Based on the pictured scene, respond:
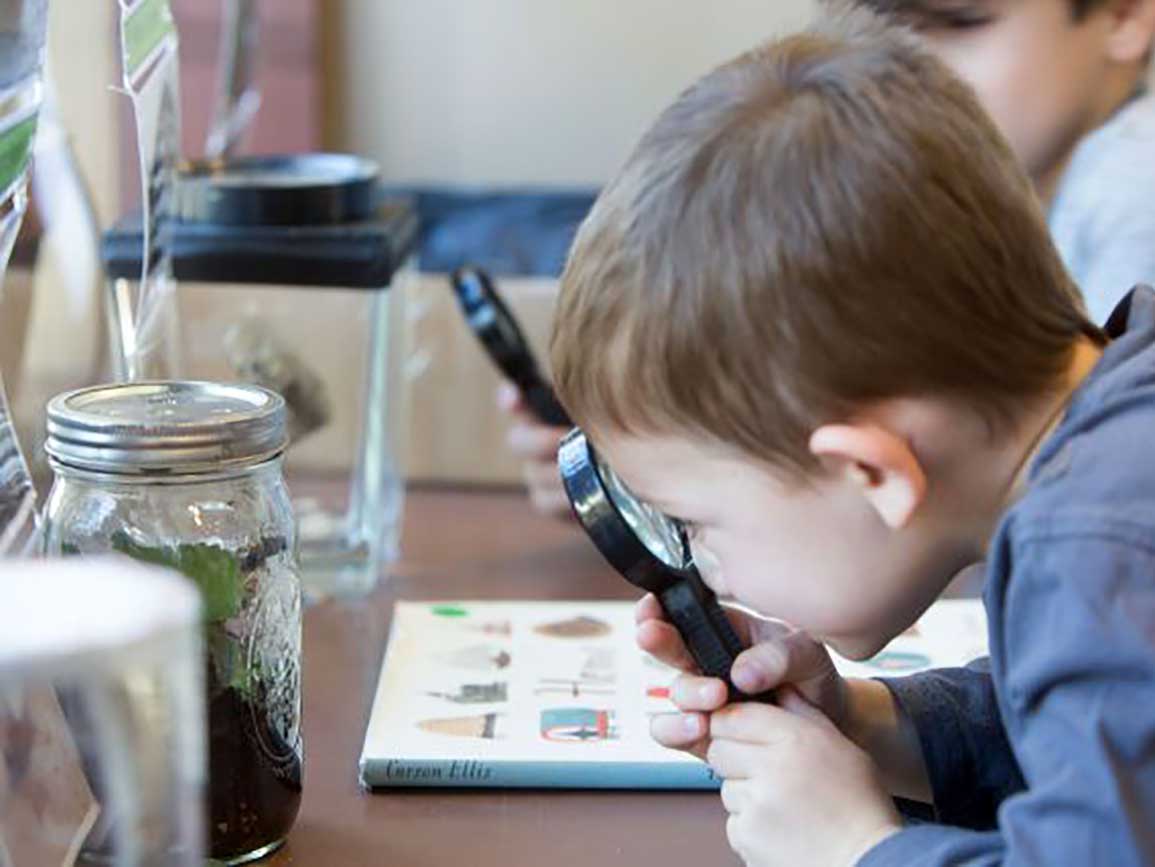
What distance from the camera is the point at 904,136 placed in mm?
632

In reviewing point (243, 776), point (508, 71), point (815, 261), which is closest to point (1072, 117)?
point (815, 261)

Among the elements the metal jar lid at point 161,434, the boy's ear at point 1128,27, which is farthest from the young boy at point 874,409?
the boy's ear at point 1128,27

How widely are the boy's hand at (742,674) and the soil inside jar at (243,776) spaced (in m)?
0.16

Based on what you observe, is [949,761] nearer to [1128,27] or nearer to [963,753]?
[963,753]

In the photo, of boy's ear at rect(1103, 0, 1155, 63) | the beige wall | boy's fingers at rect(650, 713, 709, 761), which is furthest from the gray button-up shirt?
the beige wall

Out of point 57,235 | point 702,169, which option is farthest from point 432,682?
point 57,235

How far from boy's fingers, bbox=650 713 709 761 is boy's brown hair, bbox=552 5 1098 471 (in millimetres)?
135

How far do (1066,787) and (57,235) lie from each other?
85 cm

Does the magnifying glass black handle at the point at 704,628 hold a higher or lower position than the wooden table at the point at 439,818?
higher

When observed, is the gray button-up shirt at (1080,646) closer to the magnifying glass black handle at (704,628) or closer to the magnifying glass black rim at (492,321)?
the magnifying glass black handle at (704,628)

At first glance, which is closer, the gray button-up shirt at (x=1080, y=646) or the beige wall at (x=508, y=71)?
the gray button-up shirt at (x=1080, y=646)

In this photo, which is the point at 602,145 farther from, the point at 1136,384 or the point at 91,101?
the point at 1136,384

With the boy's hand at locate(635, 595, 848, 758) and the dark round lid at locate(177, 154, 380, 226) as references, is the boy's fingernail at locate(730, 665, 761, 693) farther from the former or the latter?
the dark round lid at locate(177, 154, 380, 226)

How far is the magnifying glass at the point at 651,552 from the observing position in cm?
74
